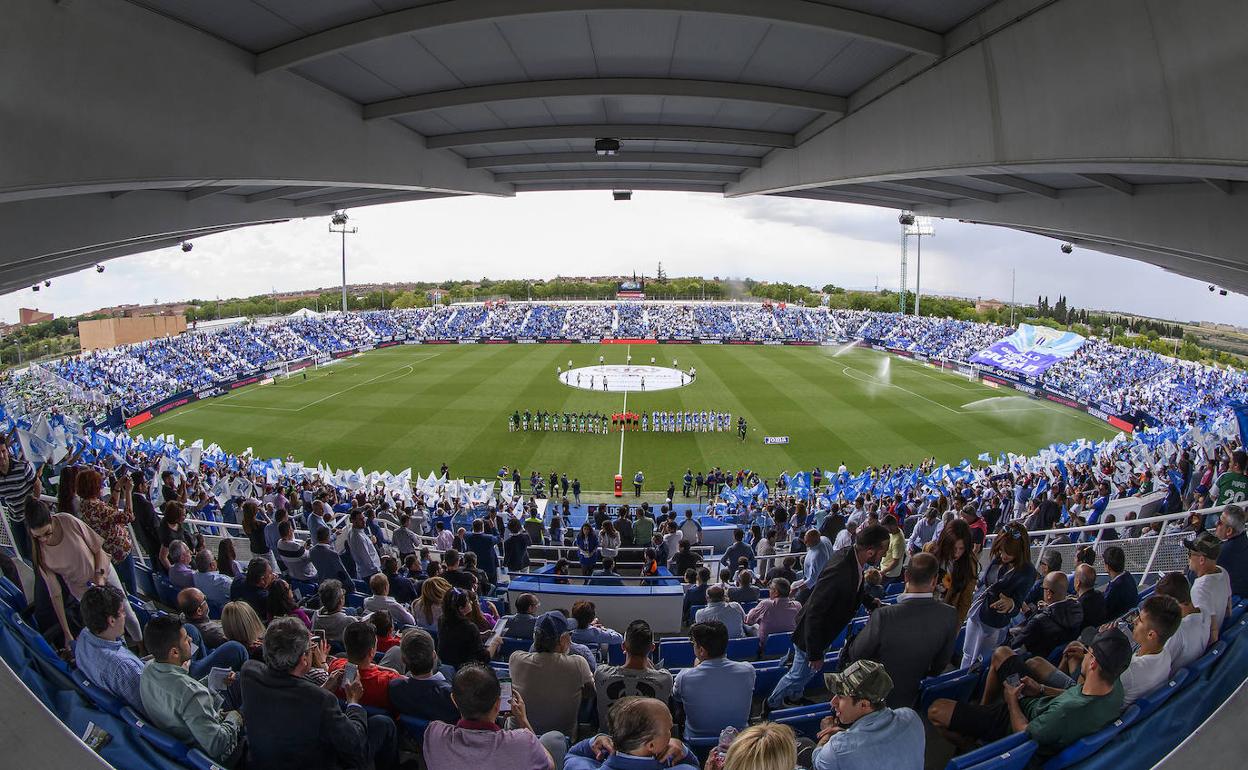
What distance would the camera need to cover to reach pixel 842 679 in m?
2.86

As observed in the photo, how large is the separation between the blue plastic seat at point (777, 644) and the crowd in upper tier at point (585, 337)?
2489cm

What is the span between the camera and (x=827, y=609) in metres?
3.99

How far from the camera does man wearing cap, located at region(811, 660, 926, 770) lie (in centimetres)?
269

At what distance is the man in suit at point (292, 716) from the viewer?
2.98 metres

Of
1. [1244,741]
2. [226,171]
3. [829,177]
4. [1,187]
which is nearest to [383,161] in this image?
[226,171]

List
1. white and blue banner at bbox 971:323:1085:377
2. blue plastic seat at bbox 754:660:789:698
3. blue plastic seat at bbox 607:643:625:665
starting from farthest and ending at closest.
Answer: white and blue banner at bbox 971:323:1085:377
blue plastic seat at bbox 607:643:625:665
blue plastic seat at bbox 754:660:789:698

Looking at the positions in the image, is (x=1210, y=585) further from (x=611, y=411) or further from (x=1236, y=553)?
(x=611, y=411)

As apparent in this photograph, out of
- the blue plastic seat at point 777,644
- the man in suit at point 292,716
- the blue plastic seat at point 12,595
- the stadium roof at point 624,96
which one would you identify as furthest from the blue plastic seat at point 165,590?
the blue plastic seat at point 777,644

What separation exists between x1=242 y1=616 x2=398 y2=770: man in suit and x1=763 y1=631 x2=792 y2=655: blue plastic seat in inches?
141

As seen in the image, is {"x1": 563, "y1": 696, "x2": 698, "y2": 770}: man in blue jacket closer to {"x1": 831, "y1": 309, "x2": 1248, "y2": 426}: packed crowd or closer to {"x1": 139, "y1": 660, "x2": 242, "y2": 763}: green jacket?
{"x1": 139, "y1": 660, "x2": 242, "y2": 763}: green jacket

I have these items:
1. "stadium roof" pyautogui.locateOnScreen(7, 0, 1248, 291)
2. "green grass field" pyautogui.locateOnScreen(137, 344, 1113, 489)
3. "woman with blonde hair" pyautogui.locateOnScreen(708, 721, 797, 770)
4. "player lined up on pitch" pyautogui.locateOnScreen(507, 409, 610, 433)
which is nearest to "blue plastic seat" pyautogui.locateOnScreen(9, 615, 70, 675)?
"stadium roof" pyautogui.locateOnScreen(7, 0, 1248, 291)

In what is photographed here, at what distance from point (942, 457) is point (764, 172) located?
18.6m

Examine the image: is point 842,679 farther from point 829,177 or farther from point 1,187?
point 829,177

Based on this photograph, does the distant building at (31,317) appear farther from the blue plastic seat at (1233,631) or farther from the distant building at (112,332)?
the blue plastic seat at (1233,631)
